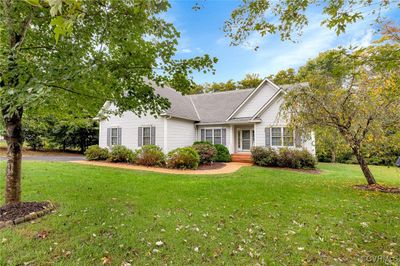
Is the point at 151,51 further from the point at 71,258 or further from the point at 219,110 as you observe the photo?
the point at 219,110

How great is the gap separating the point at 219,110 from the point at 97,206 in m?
15.1

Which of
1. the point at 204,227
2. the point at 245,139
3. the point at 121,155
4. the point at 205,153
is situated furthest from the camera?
the point at 245,139

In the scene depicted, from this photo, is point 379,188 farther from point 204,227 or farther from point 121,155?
point 121,155

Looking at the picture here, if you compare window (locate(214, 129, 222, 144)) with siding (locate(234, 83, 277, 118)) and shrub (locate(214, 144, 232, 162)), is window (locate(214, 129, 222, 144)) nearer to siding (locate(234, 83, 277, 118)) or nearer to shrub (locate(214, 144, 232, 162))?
shrub (locate(214, 144, 232, 162))

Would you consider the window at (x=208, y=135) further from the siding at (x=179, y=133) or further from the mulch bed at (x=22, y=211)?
the mulch bed at (x=22, y=211)

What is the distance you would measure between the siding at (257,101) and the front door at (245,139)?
4.65 feet

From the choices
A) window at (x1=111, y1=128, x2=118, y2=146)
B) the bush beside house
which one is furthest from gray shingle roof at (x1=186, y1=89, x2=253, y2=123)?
window at (x1=111, y1=128, x2=118, y2=146)

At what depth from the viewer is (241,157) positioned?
16.7m

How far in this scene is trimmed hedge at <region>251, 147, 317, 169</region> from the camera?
1366cm

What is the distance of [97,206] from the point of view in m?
5.66

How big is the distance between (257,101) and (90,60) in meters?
15.2

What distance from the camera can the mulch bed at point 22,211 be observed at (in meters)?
4.50

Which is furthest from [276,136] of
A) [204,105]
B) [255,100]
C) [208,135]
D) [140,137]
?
[140,137]

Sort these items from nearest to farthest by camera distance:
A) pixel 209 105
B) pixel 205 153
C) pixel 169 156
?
pixel 169 156 → pixel 205 153 → pixel 209 105
